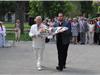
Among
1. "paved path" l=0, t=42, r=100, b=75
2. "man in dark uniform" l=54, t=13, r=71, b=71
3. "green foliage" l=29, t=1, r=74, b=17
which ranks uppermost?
"green foliage" l=29, t=1, r=74, b=17

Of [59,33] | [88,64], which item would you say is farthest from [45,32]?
[88,64]

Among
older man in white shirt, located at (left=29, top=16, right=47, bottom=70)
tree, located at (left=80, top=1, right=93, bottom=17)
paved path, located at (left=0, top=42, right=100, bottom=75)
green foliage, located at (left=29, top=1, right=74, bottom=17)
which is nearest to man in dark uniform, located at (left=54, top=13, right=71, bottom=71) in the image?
paved path, located at (left=0, top=42, right=100, bottom=75)

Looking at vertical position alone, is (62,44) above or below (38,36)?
below

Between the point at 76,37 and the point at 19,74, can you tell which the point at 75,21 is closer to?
the point at 76,37

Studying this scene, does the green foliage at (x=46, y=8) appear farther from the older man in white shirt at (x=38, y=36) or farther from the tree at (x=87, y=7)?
the older man in white shirt at (x=38, y=36)

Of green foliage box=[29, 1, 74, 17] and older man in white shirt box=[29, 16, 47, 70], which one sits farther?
green foliage box=[29, 1, 74, 17]

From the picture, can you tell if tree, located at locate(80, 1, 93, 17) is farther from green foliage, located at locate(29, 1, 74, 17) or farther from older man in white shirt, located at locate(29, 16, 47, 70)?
older man in white shirt, located at locate(29, 16, 47, 70)

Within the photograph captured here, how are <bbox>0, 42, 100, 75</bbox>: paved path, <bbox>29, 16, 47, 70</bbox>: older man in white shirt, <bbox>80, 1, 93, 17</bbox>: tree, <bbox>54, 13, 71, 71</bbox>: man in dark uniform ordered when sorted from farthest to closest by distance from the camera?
<bbox>80, 1, 93, 17</bbox>: tree, <bbox>29, 16, 47, 70</bbox>: older man in white shirt, <bbox>54, 13, 71, 71</bbox>: man in dark uniform, <bbox>0, 42, 100, 75</bbox>: paved path

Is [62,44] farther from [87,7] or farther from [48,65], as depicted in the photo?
[87,7]

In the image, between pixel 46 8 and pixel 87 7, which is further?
pixel 87 7

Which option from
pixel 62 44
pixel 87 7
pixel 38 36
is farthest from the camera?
pixel 87 7

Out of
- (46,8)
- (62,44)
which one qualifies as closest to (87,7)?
(46,8)

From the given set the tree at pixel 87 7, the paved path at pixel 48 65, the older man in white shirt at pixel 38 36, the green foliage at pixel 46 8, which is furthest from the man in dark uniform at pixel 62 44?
the tree at pixel 87 7

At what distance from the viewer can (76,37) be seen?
86.0ft
